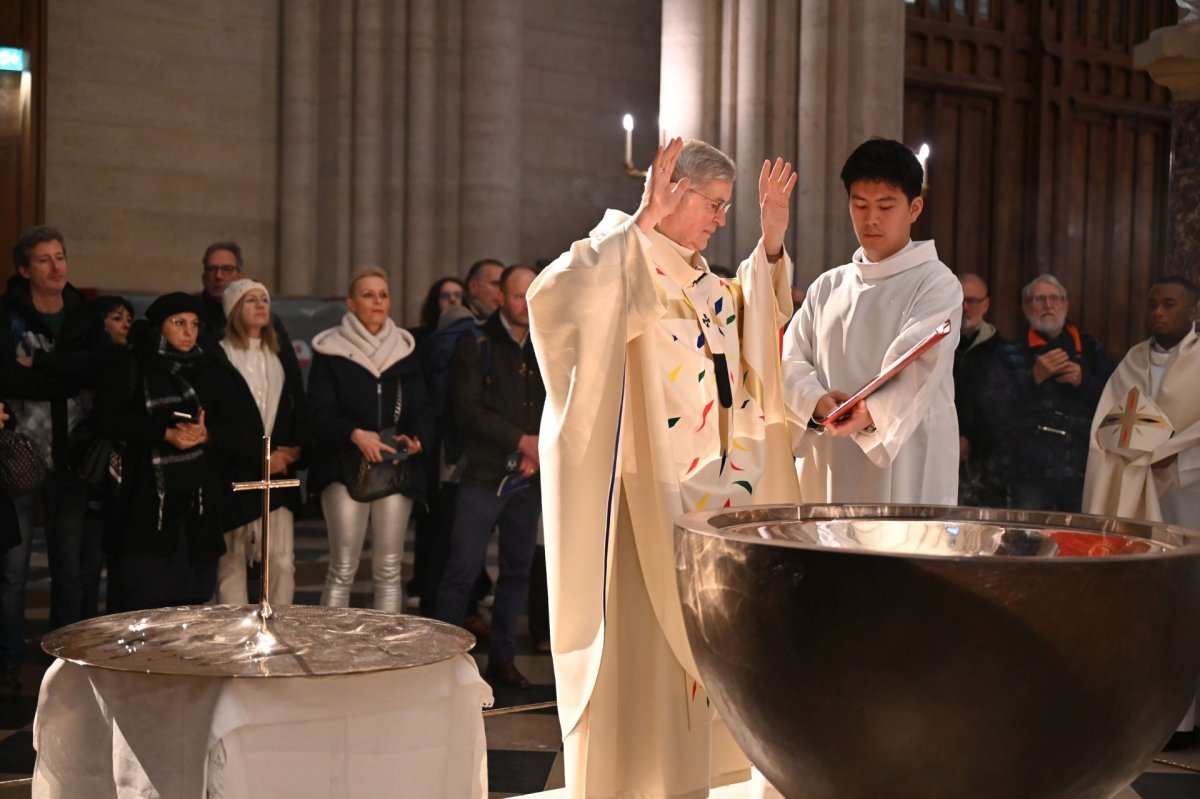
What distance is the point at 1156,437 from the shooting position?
16.7ft

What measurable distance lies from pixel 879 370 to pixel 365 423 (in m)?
2.40

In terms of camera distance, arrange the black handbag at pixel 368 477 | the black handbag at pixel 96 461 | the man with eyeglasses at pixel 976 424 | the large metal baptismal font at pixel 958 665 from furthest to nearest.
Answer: the man with eyeglasses at pixel 976 424 → the black handbag at pixel 368 477 → the black handbag at pixel 96 461 → the large metal baptismal font at pixel 958 665

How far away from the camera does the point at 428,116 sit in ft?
32.6

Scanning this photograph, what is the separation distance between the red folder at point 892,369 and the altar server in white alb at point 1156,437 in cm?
156

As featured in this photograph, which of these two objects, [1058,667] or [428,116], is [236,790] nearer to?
→ [1058,667]

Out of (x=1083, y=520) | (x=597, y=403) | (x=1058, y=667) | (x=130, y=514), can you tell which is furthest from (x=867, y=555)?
(x=130, y=514)

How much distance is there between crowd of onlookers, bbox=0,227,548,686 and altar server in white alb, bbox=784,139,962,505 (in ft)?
5.82

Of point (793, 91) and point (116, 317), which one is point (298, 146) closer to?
point (793, 91)

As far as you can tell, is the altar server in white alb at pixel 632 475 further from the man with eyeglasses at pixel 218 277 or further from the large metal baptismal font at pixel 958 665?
the man with eyeglasses at pixel 218 277

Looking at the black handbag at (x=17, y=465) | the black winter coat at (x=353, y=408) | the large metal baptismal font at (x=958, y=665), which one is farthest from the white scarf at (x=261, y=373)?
the large metal baptismal font at (x=958, y=665)

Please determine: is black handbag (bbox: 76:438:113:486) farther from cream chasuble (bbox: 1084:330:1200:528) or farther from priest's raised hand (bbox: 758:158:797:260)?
cream chasuble (bbox: 1084:330:1200:528)

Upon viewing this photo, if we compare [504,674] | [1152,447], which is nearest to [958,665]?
[1152,447]

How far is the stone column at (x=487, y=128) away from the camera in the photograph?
32.7 ft

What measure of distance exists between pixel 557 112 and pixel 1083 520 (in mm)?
8709
